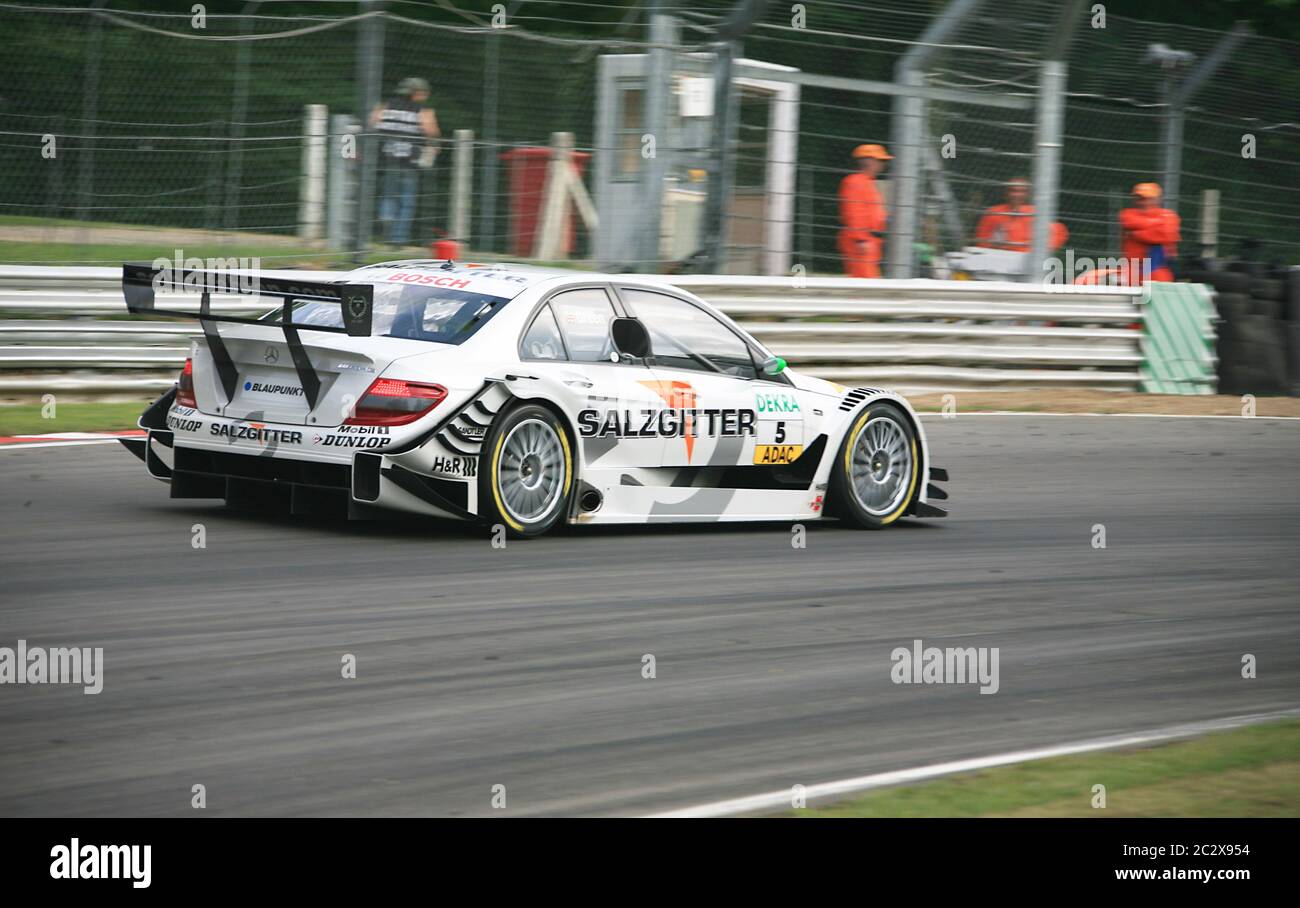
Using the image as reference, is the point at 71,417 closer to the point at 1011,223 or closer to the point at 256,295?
the point at 256,295

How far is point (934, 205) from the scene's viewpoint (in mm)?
16938

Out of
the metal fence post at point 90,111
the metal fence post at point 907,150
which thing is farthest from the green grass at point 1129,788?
the metal fence post at point 907,150

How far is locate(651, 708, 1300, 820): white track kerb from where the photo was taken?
4.67 m

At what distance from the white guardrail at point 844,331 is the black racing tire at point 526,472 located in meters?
3.94

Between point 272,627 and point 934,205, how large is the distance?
1153 cm

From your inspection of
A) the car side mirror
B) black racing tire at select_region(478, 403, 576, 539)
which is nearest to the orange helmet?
the car side mirror

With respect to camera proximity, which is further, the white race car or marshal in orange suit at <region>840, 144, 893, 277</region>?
marshal in orange suit at <region>840, 144, 893, 277</region>

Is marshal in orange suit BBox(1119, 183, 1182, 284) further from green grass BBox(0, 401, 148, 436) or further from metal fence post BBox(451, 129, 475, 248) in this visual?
green grass BBox(0, 401, 148, 436)

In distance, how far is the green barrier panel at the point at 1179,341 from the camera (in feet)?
56.6

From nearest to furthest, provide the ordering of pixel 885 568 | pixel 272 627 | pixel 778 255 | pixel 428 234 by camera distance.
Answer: pixel 272 627, pixel 885 568, pixel 428 234, pixel 778 255

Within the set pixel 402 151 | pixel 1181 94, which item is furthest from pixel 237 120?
pixel 1181 94

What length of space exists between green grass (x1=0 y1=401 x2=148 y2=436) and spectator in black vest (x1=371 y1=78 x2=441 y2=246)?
7.71 feet
